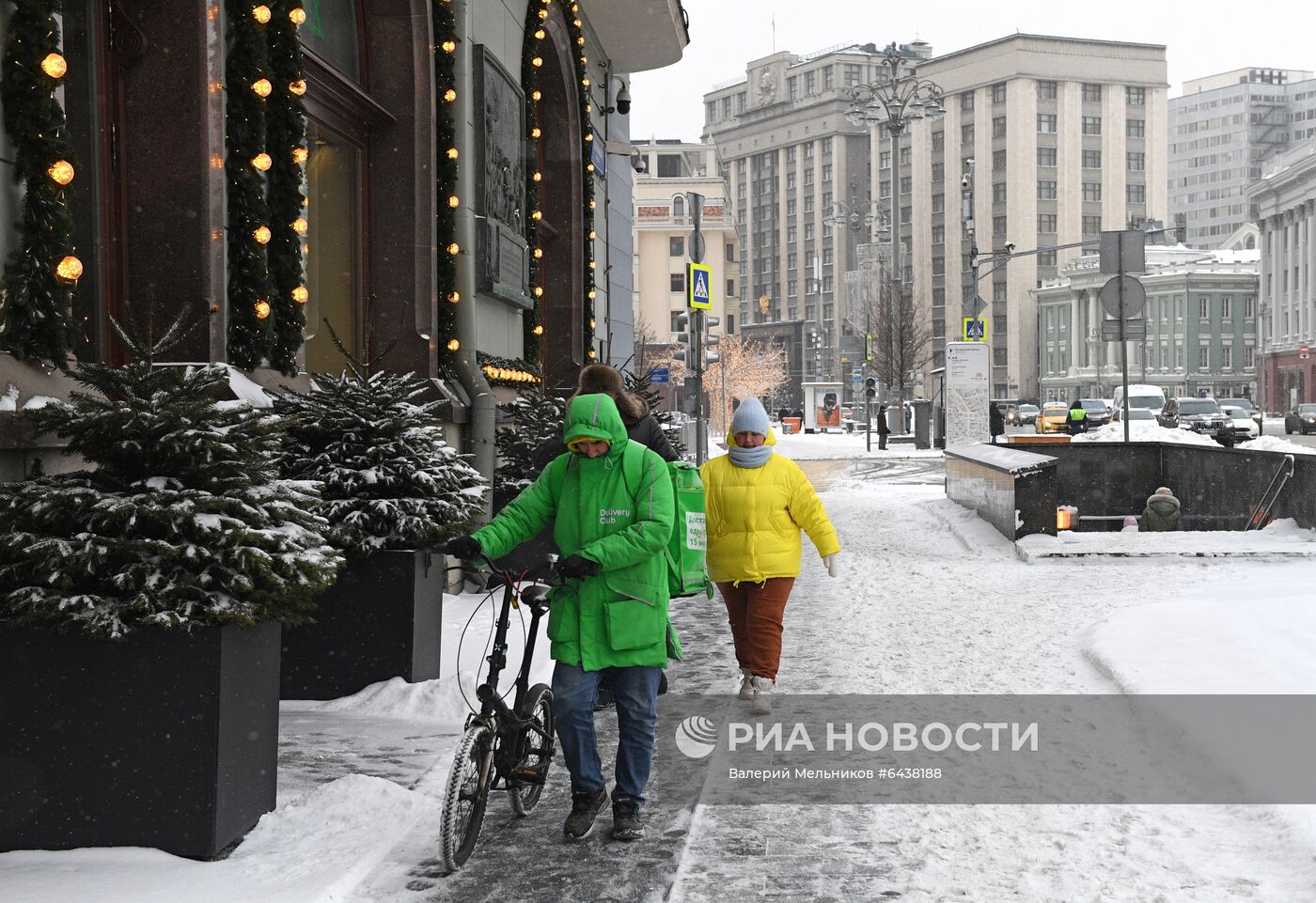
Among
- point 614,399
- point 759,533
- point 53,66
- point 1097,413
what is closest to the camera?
point 53,66

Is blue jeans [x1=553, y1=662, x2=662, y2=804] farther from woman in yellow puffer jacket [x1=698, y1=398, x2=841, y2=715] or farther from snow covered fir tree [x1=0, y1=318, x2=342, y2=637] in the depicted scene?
woman in yellow puffer jacket [x1=698, y1=398, x2=841, y2=715]

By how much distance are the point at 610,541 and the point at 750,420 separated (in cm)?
286

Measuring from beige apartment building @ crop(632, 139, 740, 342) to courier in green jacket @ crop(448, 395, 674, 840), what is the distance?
95311 millimetres

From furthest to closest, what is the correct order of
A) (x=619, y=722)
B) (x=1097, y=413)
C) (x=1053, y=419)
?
(x=1097, y=413) → (x=1053, y=419) → (x=619, y=722)

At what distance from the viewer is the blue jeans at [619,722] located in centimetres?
538

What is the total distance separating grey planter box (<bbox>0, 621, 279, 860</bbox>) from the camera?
4.87 meters

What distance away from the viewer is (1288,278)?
380 ft

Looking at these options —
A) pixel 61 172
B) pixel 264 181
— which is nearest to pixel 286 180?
pixel 264 181

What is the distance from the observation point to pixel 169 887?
15.4ft

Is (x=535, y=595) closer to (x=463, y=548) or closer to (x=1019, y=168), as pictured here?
(x=463, y=548)

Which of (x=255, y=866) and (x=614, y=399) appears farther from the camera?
(x=614, y=399)

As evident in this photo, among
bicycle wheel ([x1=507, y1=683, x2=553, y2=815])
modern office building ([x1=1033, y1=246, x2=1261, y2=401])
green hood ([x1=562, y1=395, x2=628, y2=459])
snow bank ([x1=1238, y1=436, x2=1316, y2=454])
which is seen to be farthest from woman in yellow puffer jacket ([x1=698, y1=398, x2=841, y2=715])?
modern office building ([x1=1033, y1=246, x2=1261, y2=401])

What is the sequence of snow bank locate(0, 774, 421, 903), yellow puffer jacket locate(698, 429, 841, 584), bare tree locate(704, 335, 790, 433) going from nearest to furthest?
snow bank locate(0, 774, 421, 903) < yellow puffer jacket locate(698, 429, 841, 584) < bare tree locate(704, 335, 790, 433)

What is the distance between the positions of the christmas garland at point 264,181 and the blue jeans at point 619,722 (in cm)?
399
